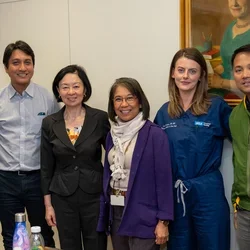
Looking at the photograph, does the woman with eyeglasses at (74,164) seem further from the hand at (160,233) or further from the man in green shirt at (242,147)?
the man in green shirt at (242,147)

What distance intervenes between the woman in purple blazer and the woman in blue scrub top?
0.37 ft

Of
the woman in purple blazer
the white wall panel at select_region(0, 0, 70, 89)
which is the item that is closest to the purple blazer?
the woman in purple blazer

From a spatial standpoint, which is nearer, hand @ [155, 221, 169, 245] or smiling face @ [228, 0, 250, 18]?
hand @ [155, 221, 169, 245]

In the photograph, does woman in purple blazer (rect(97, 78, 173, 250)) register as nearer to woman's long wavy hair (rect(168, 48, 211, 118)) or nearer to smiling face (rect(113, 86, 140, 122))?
smiling face (rect(113, 86, 140, 122))

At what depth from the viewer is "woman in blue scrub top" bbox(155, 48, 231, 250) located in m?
2.27

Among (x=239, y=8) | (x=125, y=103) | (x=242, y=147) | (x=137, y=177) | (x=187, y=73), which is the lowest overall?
(x=137, y=177)

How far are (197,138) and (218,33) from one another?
652 mm

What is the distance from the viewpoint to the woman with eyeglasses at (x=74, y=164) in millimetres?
2434

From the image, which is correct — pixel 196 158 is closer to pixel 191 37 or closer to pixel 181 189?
pixel 181 189

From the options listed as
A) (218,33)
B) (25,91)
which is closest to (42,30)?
(25,91)

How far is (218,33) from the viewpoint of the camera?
2480 mm

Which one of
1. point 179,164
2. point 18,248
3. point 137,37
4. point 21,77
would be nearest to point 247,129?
point 179,164

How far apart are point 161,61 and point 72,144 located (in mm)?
786

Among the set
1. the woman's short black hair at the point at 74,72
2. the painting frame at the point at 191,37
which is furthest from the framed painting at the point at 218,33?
the woman's short black hair at the point at 74,72
